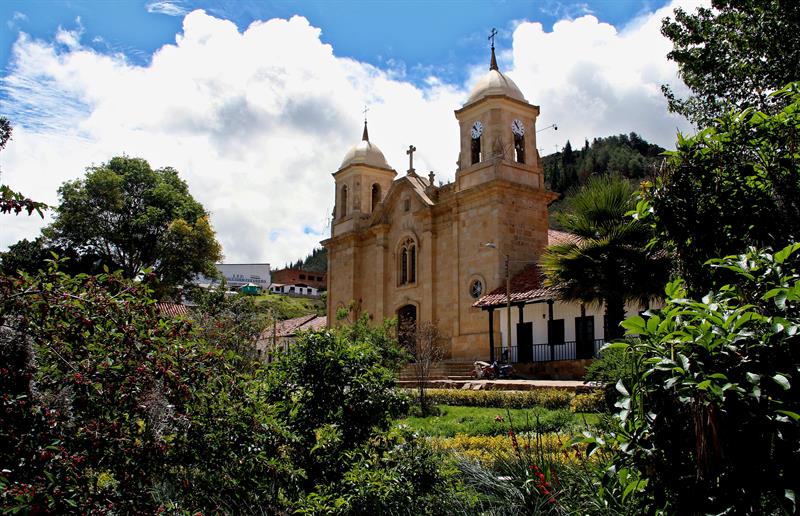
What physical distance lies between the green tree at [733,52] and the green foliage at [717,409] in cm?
1007

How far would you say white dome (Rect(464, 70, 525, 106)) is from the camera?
28453 mm

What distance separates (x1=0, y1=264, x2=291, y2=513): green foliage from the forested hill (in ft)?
218

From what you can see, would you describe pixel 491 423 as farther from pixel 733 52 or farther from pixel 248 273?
pixel 248 273

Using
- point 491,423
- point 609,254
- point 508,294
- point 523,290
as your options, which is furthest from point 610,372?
point 523,290

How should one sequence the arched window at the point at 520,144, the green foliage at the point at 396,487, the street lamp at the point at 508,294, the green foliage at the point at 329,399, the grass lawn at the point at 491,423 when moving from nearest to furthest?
the green foliage at the point at 396,487 → the green foliage at the point at 329,399 → the grass lawn at the point at 491,423 → the street lamp at the point at 508,294 → the arched window at the point at 520,144

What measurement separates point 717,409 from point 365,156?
34610mm

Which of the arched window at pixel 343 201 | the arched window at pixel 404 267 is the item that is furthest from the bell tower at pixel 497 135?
the arched window at pixel 343 201

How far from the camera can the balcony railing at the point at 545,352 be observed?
77.8 feet

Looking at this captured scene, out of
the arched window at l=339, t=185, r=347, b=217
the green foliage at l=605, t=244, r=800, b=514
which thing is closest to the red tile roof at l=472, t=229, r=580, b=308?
the arched window at l=339, t=185, r=347, b=217

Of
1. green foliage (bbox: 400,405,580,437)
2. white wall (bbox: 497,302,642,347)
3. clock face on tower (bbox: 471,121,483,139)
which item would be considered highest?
clock face on tower (bbox: 471,121,483,139)

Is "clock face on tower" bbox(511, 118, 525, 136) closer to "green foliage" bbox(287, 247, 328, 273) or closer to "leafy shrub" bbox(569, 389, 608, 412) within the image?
"leafy shrub" bbox(569, 389, 608, 412)

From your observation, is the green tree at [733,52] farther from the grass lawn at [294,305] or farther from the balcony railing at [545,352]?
the grass lawn at [294,305]

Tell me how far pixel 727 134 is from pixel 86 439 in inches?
169

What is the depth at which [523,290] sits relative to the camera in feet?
81.5
